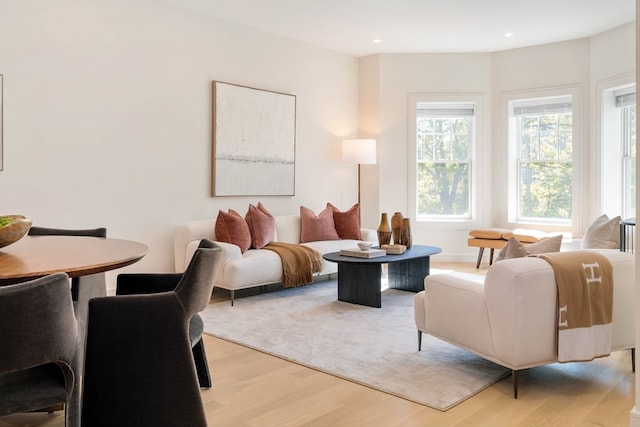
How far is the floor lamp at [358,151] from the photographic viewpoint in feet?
22.7

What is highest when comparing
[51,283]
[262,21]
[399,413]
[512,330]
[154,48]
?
[262,21]

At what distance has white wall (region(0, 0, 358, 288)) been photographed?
437 centimetres

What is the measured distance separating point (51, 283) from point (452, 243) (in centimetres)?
647

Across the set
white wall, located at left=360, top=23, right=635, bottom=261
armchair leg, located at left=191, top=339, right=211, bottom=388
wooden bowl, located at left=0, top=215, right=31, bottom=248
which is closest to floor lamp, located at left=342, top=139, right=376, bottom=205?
white wall, located at left=360, top=23, right=635, bottom=261

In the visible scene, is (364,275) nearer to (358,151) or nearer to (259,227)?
(259,227)

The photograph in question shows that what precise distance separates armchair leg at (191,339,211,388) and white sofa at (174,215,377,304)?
1.74 m

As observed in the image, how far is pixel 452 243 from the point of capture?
7500 mm

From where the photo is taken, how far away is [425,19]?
589 cm

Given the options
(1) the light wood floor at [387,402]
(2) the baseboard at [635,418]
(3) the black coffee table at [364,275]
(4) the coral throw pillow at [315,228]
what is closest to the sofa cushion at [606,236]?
(1) the light wood floor at [387,402]

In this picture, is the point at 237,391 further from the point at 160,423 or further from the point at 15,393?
the point at 15,393

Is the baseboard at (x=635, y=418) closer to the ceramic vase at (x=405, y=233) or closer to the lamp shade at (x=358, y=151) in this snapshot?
the ceramic vase at (x=405, y=233)

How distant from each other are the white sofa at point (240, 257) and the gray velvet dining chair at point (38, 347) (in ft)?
8.86

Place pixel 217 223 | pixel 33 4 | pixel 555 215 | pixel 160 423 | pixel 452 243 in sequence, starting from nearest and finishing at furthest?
pixel 160 423
pixel 33 4
pixel 217 223
pixel 555 215
pixel 452 243

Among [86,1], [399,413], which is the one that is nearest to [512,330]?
[399,413]
